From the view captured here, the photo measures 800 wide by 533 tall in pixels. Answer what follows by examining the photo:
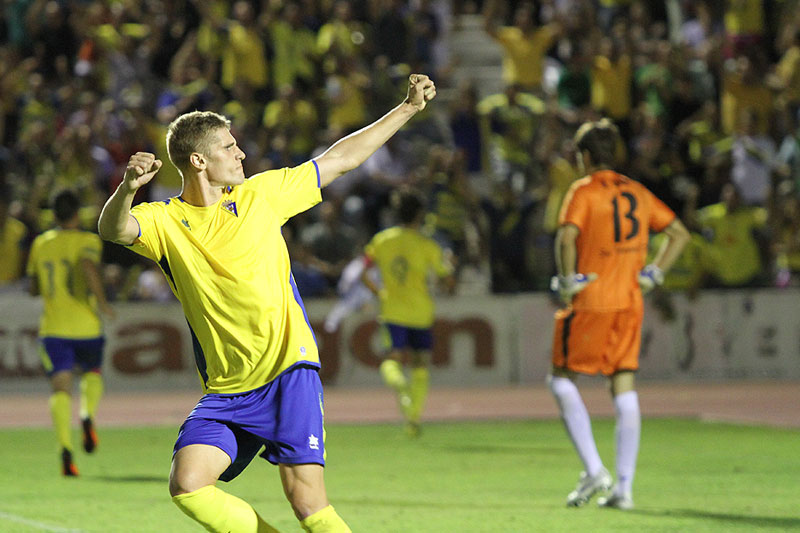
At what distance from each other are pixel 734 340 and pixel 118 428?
867cm

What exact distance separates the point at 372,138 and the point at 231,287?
3.07 ft

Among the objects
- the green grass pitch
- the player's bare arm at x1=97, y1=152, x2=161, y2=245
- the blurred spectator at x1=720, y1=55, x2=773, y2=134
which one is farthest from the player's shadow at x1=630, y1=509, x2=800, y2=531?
the blurred spectator at x1=720, y1=55, x2=773, y2=134

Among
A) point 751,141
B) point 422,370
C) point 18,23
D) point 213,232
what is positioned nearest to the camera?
point 213,232

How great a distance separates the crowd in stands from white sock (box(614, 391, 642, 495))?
9.98 metres

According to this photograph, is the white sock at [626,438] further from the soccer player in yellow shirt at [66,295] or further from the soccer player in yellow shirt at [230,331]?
the soccer player in yellow shirt at [66,295]

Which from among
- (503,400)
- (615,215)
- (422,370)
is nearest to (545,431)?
(422,370)

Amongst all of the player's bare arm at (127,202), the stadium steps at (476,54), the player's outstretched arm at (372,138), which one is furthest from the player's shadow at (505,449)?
the stadium steps at (476,54)

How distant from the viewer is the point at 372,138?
5.86 meters

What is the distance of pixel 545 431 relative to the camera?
1409 cm

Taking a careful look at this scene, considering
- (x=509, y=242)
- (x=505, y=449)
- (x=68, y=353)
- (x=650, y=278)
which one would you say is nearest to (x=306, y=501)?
(x=650, y=278)

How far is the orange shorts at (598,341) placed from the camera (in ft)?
28.5

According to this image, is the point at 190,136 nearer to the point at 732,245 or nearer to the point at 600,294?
the point at 600,294

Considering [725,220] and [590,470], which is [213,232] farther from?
[725,220]

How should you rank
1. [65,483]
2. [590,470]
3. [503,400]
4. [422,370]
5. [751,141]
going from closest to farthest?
[590,470] < [65,483] < [422,370] < [503,400] < [751,141]
